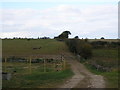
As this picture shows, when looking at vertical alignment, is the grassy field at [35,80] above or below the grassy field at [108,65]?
above

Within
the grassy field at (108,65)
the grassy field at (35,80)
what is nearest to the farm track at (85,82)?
the grassy field at (108,65)

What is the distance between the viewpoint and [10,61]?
168ft

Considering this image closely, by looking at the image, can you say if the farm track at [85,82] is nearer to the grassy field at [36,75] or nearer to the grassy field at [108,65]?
the grassy field at [108,65]

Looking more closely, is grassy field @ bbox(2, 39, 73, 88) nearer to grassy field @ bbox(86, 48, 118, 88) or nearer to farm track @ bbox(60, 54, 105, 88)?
farm track @ bbox(60, 54, 105, 88)

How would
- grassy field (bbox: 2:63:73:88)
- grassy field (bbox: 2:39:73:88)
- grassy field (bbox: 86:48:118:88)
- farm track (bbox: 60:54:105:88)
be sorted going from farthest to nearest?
grassy field (bbox: 86:48:118:88)
grassy field (bbox: 2:39:73:88)
grassy field (bbox: 2:63:73:88)
farm track (bbox: 60:54:105:88)

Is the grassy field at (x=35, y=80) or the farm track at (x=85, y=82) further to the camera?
the grassy field at (x=35, y=80)

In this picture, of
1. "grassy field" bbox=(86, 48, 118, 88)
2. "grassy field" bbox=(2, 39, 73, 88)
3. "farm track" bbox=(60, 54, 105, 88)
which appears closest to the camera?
"farm track" bbox=(60, 54, 105, 88)

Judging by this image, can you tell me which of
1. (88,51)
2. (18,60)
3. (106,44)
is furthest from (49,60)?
(106,44)

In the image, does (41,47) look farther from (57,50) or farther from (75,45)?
(75,45)

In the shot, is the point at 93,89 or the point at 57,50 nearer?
the point at 93,89

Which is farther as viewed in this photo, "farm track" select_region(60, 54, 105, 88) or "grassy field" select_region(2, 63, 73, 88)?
"grassy field" select_region(2, 63, 73, 88)

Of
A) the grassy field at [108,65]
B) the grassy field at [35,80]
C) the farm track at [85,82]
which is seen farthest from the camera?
the grassy field at [108,65]

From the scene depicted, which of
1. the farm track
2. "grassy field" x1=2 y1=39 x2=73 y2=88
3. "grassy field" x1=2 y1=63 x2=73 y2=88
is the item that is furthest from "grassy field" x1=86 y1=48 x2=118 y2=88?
"grassy field" x1=2 y1=63 x2=73 y2=88

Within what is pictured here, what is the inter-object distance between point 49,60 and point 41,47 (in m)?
28.8
